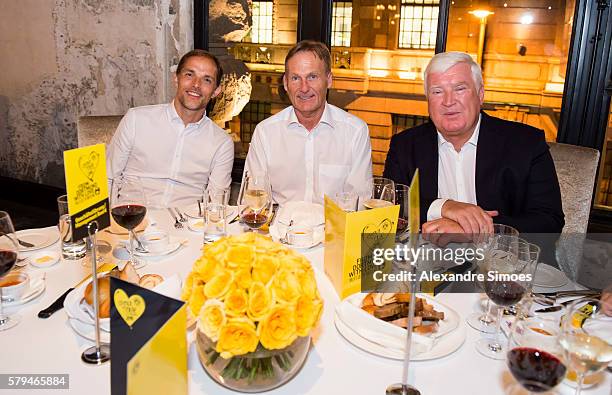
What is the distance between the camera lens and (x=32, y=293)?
1214 millimetres

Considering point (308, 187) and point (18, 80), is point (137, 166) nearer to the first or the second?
point (308, 187)

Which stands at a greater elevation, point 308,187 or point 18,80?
point 18,80

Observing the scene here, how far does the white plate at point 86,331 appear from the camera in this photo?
3.41ft

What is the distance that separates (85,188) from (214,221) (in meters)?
0.43

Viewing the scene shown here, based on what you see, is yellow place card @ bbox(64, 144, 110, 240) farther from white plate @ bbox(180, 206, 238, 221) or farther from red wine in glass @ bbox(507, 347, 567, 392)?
red wine in glass @ bbox(507, 347, 567, 392)

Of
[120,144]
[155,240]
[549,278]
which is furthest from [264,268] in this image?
[120,144]

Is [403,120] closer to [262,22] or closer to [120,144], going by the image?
[262,22]

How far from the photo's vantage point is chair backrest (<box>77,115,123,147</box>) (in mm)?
2615

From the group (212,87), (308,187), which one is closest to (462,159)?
(308,187)

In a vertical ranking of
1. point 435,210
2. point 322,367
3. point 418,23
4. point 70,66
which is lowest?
point 322,367

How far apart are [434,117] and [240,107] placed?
75.2 inches

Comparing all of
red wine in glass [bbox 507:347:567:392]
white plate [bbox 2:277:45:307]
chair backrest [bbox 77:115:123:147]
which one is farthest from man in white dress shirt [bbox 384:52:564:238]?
chair backrest [bbox 77:115:123:147]

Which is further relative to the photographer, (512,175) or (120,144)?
(120,144)

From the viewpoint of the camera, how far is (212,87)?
2717 millimetres
